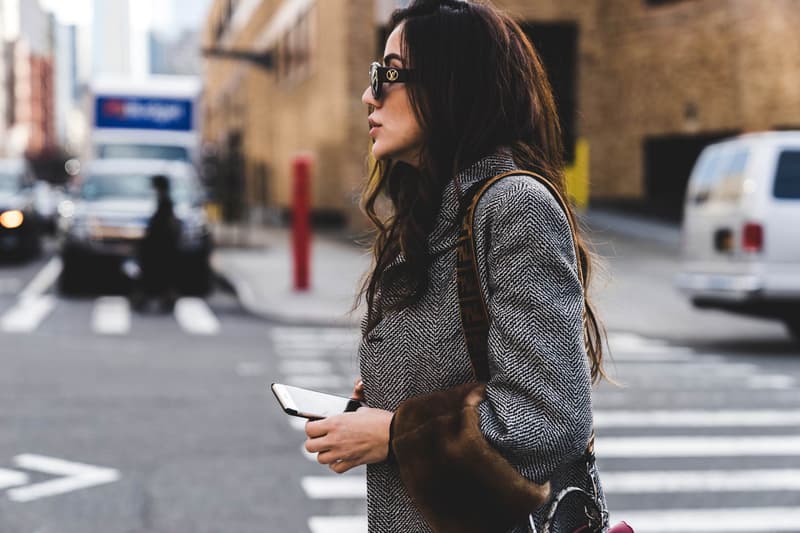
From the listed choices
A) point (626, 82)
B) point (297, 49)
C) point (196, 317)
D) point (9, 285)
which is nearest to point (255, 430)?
point (196, 317)

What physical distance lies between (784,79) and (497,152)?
74.9 feet

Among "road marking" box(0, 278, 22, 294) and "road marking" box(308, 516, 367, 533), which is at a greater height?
"road marking" box(308, 516, 367, 533)

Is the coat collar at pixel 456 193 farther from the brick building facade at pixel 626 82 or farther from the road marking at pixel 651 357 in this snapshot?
the brick building facade at pixel 626 82

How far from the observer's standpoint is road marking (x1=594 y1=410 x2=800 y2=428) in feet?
27.3

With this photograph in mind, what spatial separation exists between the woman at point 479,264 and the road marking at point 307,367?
26.6ft

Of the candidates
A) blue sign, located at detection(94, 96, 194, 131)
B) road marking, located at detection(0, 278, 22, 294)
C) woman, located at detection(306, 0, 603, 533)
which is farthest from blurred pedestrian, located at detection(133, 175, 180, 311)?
woman, located at detection(306, 0, 603, 533)

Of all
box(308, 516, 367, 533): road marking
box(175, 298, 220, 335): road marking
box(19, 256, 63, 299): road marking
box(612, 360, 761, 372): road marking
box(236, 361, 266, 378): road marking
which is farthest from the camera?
box(19, 256, 63, 299): road marking

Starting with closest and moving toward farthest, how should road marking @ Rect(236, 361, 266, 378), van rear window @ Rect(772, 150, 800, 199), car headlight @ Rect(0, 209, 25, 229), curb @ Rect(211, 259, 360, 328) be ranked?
road marking @ Rect(236, 361, 266, 378), van rear window @ Rect(772, 150, 800, 199), curb @ Rect(211, 259, 360, 328), car headlight @ Rect(0, 209, 25, 229)

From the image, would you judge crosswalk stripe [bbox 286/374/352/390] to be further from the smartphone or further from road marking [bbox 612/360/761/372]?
the smartphone

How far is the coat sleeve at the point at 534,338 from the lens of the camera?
2012 mm

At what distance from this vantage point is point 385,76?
7.30 feet

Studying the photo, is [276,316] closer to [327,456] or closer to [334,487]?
[334,487]

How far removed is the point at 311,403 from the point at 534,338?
45 cm

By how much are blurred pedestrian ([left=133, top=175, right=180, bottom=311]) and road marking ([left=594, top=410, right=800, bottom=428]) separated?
8414 mm
